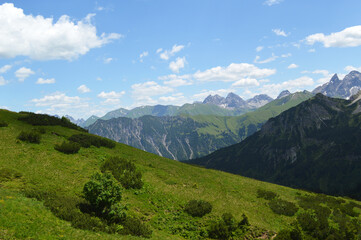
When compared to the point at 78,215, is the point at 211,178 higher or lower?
lower

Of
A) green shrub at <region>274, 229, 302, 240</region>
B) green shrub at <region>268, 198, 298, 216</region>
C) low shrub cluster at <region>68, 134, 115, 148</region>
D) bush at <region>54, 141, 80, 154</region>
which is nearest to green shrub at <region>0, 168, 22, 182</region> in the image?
bush at <region>54, 141, 80, 154</region>

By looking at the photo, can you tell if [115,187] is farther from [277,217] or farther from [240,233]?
[277,217]

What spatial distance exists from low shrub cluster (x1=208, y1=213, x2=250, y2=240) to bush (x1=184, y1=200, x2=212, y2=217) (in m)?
2.23

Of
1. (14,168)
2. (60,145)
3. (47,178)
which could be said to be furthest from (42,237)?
A: (60,145)

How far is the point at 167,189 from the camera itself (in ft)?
114

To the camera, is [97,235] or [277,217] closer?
[97,235]

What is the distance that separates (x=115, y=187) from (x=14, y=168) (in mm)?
15690

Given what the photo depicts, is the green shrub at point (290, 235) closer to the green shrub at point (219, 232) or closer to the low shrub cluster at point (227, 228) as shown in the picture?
the low shrub cluster at point (227, 228)

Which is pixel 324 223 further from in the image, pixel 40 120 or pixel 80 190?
pixel 40 120

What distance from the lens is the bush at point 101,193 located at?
71.1ft

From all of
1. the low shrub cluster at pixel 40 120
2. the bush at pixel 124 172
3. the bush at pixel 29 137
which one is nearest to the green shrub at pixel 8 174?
the bush at pixel 124 172

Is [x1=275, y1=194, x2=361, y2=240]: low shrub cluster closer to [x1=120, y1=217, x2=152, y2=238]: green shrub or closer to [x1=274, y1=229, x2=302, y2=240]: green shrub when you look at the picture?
[x1=274, y1=229, x2=302, y2=240]: green shrub

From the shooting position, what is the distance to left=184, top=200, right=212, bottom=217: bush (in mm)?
29453

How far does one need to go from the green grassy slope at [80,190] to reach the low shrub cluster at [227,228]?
1407mm
